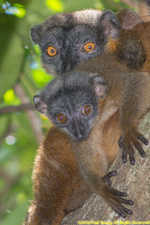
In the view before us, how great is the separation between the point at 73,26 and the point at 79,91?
44.4 inches

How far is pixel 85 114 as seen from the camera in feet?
13.8

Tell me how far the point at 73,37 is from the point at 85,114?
1.22 m

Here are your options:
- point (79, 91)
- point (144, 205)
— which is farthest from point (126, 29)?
point (144, 205)

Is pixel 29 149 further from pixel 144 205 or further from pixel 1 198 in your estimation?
pixel 144 205

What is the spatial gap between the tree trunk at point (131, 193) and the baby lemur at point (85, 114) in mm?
549

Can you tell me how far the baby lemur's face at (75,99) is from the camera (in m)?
4.17

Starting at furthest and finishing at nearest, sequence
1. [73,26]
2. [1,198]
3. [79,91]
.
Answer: [1,198] → [73,26] → [79,91]

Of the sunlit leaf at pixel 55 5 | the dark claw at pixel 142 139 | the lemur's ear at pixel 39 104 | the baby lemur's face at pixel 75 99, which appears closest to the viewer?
the dark claw at pixel 142 139

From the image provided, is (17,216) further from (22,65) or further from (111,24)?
(111,24)

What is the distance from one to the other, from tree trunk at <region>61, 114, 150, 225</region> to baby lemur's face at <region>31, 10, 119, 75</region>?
163 centimetres

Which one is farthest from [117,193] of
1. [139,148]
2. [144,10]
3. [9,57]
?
[9,57]

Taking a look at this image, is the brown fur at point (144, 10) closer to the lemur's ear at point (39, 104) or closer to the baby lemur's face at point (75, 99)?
the baby lemur's face at point (75, 99)

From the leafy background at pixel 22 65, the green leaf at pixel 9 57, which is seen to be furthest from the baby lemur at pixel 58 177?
the green leaf at pixel 9 57

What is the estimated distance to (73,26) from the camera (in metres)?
5.00
